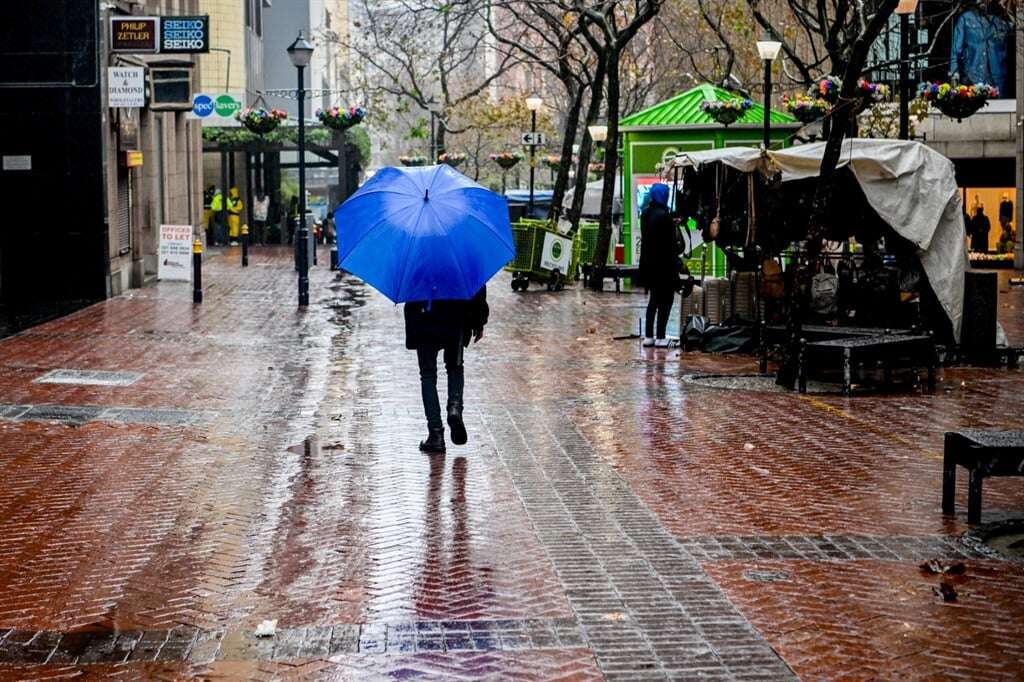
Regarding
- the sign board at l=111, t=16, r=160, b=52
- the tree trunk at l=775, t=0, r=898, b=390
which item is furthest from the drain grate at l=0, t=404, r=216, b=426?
the sign board at l=111, t=16, r=160, b=52

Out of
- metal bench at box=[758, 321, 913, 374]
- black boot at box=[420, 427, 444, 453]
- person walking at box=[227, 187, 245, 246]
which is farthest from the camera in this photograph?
person walking at box=[227, 187, 245, 246]

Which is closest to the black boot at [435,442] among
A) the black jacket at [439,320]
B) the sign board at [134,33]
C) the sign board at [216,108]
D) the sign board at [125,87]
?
the black jacket at [439,320]

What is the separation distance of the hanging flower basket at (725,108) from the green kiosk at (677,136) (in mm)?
414

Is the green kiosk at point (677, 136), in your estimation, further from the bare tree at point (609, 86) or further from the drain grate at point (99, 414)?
the drain grate at point (99, 414)

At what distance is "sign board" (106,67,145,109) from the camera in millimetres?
25859

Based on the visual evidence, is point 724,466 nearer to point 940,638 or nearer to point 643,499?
point 643,499

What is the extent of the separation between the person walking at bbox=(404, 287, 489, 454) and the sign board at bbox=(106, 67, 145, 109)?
635 inches

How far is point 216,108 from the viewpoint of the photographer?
44.5m

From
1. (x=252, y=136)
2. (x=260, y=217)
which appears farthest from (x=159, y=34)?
(x=260, y=217)

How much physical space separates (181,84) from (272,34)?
4417cm

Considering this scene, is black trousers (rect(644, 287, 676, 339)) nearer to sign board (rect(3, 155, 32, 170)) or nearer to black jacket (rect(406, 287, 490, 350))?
black jacket (rect(406, 287, 490, 350))

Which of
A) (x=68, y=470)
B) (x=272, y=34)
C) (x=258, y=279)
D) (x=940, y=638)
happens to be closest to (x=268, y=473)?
(x=68, y=470)

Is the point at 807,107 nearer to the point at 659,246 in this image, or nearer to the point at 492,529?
the point at 659,246

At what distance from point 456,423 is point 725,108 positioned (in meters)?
18.4
